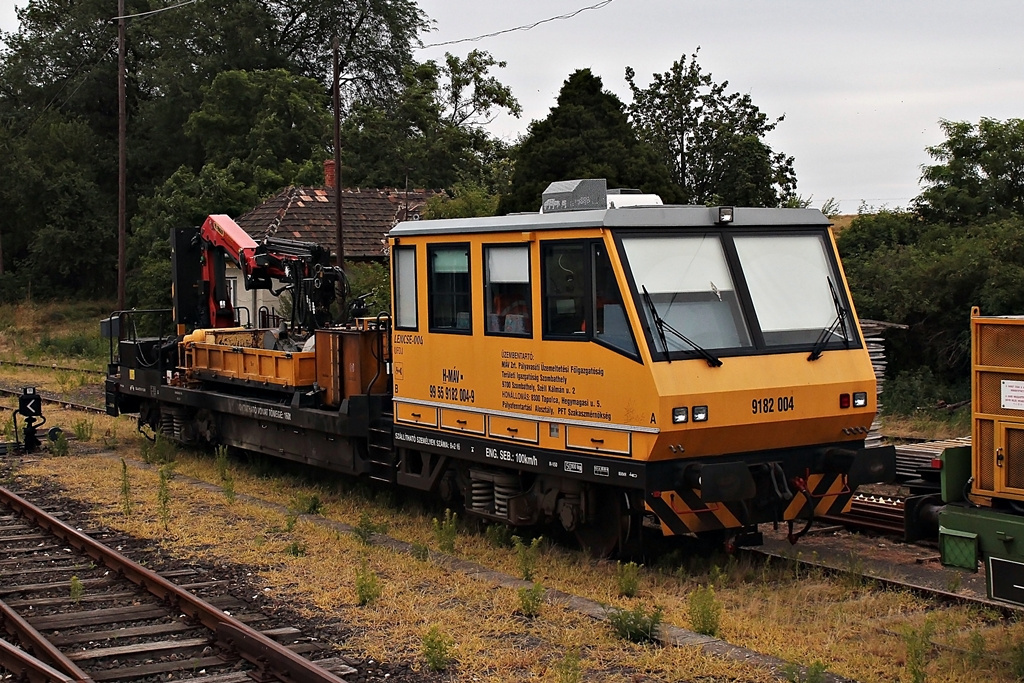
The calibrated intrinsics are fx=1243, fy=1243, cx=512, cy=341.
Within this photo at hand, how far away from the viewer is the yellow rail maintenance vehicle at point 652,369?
365 inches

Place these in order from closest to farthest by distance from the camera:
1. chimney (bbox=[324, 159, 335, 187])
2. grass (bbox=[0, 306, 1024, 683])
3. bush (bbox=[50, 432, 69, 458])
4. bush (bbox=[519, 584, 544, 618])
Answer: grass (bbox=[0, 306, 1024, 683]), bush (bbox=[519, 584, 544, 618]), bush (bbox=[50, 432, 69, 458]), chimney (bbox=[324, 159, 335, 187])

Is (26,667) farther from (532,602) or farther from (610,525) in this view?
(610,525)

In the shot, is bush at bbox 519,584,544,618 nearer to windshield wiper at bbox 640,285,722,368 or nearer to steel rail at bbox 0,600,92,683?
windshield wiper at bbox 640,285,722,368

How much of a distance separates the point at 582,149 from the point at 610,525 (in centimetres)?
1469

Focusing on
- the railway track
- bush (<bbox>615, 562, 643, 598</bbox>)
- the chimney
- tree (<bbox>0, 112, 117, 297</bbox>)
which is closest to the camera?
the railway track

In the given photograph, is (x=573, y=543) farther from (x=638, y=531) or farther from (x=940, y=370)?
(x=940, y=370)

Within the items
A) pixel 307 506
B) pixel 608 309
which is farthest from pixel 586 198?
pixel 307 506

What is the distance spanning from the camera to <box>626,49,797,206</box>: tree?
28.2m

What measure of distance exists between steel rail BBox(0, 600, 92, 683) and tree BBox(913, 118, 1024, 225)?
60.6ft

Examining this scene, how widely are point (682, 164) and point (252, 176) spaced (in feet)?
63.9

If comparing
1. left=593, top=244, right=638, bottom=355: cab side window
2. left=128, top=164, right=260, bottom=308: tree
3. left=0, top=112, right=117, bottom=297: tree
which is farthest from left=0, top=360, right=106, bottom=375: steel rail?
left=593, top=244, right=638, bottom=355: cab side window

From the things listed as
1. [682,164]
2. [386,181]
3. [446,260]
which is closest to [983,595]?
[446,260]

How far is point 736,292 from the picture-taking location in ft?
32.4

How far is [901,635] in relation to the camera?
7.93 metres
